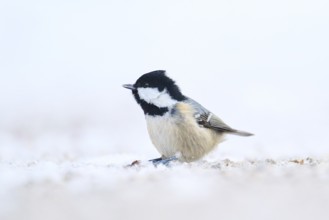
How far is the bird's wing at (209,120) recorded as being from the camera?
3.30m

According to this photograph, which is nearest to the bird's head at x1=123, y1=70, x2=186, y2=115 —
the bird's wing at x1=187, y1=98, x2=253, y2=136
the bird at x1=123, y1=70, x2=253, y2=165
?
the bird at x1=123, y1=70, x2=253, y2=165

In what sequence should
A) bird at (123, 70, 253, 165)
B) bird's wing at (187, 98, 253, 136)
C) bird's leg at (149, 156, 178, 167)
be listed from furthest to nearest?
bird's wing at (187, 98, 253, 136)
bird at (123, 70, 253, 165)
bird's leg at (149, 156, 178, 167)

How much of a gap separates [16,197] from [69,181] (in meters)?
0.33

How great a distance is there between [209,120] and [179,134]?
311mm

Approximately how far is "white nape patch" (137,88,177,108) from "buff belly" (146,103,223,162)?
6cm

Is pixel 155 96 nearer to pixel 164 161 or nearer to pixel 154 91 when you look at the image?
pixel 154 91

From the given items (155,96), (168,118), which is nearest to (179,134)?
(168,118)

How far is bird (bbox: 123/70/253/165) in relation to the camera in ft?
10.1

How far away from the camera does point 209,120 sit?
338 cm

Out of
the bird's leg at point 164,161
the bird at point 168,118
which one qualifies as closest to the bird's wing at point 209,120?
the bird at point 168,118

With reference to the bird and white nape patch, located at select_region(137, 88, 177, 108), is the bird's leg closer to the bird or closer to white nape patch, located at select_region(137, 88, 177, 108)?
the bird

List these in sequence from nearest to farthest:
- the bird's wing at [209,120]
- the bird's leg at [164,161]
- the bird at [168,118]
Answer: the bird's leg at [164,161] < the bird at [168,118] < the bird's wing at [209,120]

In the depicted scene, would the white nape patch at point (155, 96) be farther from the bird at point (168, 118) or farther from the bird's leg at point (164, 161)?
the bird's leg at point (164, 161)

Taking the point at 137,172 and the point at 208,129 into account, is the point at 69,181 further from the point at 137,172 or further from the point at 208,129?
the point at 208,129
